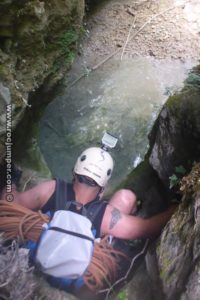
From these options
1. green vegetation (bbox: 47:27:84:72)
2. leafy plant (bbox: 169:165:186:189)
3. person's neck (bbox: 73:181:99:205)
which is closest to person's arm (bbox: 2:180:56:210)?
person's neck (bbox: 73:181:99:205)

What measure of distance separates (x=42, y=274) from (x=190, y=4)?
573cm

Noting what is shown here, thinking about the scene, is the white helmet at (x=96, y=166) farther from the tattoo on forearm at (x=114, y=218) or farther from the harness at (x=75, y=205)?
the tattoo on forearm at (x=114, y=218)

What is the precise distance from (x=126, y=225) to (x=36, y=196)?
1007mm

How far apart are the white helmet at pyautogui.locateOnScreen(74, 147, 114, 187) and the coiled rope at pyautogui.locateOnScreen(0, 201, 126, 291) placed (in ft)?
2.00

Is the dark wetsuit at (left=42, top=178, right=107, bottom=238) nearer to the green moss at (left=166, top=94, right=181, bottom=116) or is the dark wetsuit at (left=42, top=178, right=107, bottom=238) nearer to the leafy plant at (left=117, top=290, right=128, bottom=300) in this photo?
the leafy plant at (left=117, top=290, right=128, bottom=300)

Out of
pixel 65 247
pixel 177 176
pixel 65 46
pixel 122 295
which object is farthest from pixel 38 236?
pixel 65 46

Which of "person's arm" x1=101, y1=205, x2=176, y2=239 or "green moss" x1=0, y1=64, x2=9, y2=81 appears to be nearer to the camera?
"green moss" x1=0, y1=64, x2=9, y2=81

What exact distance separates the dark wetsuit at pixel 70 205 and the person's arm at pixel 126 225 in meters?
0.07

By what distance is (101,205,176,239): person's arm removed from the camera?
395 cm

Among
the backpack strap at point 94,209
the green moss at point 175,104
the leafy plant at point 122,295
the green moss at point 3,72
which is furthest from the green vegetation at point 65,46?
the leafy plant at point 122,295

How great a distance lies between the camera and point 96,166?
13.6ft

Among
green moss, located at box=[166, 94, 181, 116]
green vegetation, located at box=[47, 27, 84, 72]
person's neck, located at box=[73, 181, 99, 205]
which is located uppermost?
green vegetation, located at box=[47, 27, 84, 72]

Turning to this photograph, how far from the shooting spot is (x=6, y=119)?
363cm

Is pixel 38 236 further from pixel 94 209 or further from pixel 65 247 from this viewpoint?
pixel 94 209
